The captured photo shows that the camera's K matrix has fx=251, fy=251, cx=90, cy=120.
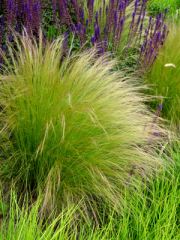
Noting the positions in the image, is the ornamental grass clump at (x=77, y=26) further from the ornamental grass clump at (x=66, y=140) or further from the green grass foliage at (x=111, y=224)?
the green grass foliage at (x=111, y=224)

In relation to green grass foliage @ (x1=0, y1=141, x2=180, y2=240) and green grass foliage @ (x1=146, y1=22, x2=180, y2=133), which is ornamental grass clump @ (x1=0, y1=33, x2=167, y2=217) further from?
green grass foliage @ (x1=146, y1=22, x2=180, y2=133)

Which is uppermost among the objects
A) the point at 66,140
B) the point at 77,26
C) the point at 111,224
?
the point at 77,26

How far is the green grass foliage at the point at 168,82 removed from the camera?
9.33ft

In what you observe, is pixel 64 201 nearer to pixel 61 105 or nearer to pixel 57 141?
pixel 57 141

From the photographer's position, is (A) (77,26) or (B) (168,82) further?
(A) (77,26)

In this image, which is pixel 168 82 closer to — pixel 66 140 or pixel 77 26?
pixel 77 26

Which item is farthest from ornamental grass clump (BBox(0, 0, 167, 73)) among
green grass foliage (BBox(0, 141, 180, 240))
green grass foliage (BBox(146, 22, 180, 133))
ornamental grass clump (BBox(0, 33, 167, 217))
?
green grass foliage (BBox(0, 141, 180, 240))

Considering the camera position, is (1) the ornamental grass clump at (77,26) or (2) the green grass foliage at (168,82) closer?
(1) the ornamental grass clump at (77,26)

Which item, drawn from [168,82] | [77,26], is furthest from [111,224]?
[77,26]

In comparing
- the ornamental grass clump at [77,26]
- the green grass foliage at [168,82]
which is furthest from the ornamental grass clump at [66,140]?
the green grass foliage at [168,82]

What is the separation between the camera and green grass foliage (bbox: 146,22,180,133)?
9.33 feet

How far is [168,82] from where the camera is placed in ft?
9.52

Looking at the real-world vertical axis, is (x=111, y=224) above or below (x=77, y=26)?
below

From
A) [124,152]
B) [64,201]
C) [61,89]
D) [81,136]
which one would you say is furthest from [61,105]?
[64,201]
